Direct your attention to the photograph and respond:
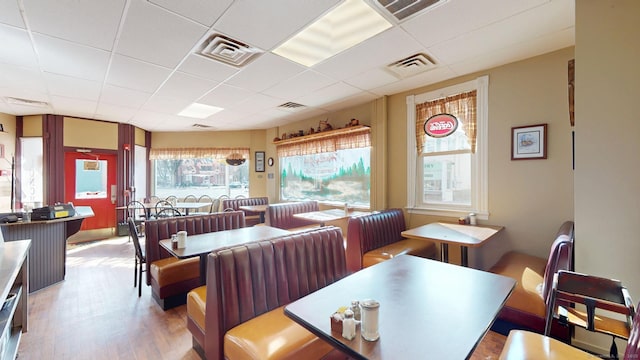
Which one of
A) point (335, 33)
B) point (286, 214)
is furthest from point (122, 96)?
point (335, 33)

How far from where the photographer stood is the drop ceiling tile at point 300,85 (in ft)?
11.0

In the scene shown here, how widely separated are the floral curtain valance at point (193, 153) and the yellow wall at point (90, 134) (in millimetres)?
963

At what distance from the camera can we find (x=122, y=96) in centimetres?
412

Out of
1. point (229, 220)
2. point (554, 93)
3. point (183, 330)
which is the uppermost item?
point (554, 93)

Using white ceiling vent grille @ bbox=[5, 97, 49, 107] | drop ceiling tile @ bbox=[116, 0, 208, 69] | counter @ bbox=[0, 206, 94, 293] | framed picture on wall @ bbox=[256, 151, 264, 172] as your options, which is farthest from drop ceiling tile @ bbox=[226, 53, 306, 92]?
white ceiling vent grille @ bbox=[5, 97, 49, 107]

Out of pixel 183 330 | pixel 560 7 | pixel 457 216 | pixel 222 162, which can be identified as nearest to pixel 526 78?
pixel 560 7

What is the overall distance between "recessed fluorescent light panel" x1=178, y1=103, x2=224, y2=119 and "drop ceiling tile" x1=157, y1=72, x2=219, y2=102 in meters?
0.57

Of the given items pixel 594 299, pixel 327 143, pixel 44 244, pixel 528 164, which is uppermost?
pixel 327 143

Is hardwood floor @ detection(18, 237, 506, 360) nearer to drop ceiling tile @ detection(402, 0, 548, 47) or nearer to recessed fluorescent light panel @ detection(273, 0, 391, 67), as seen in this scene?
drop ceiling tile @ detection(402, 0, 548, 47)

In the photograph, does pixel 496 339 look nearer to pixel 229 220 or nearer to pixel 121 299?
pixel 229 220

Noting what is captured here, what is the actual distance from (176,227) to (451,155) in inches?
142

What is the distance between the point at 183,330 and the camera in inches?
93.5

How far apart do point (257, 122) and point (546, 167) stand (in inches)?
202

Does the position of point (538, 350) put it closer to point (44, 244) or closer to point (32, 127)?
point (44, 244)
